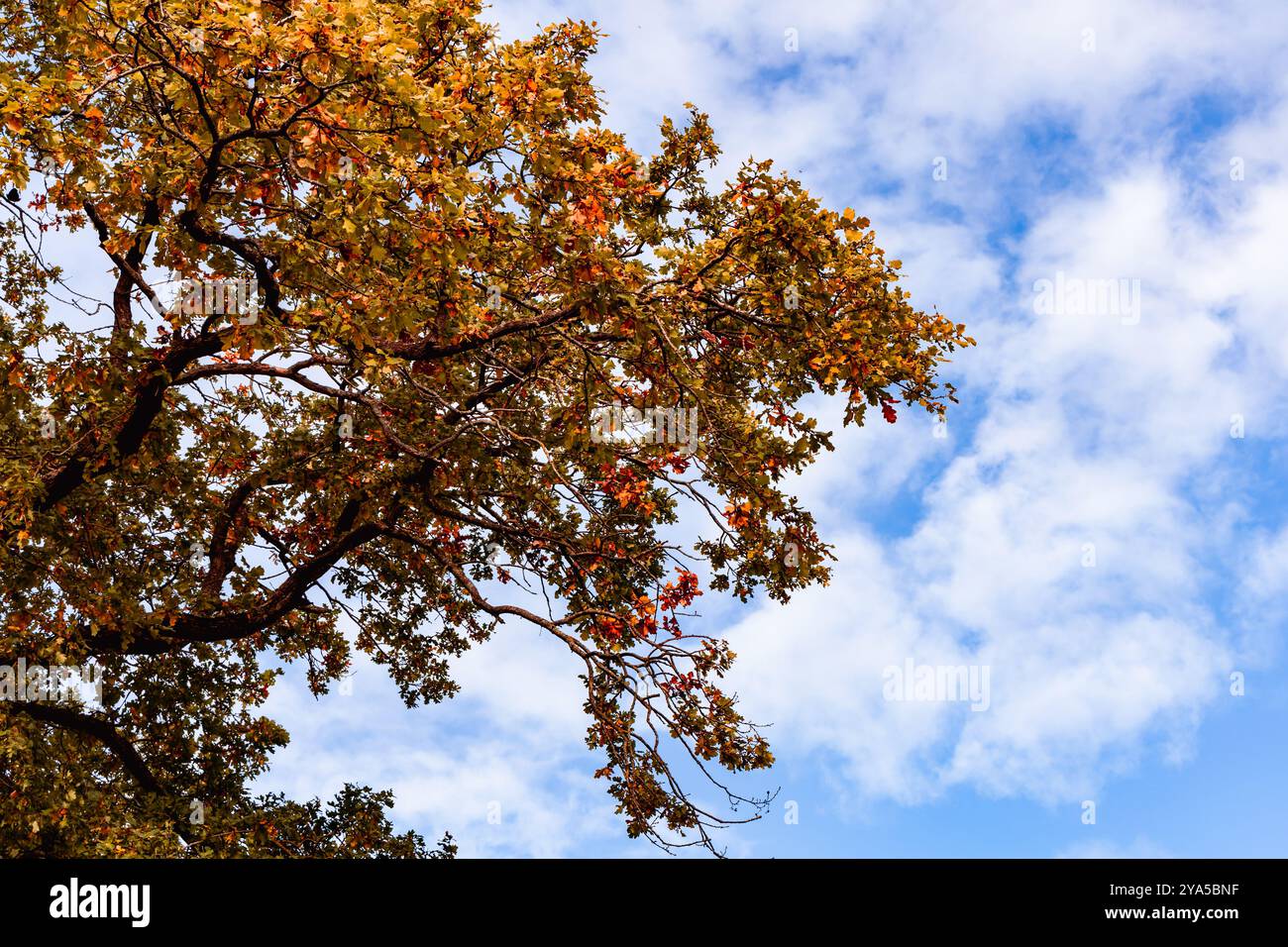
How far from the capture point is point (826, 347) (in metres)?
9.52

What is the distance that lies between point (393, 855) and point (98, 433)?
6.73 m

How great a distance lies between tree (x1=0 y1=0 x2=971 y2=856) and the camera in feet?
28.5

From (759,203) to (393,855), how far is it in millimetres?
9965

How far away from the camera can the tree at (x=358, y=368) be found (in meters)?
8.69

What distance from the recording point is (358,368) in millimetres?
9719

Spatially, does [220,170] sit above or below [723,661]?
above

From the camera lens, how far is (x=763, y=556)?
37.3ft

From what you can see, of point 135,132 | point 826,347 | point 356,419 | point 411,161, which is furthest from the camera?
point 356,419

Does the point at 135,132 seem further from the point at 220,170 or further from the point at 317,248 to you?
the point at 317,248

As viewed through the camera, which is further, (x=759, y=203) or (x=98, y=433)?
(x=98, y=433)
